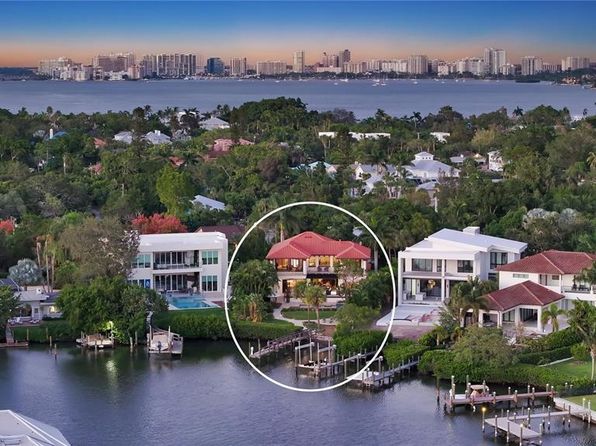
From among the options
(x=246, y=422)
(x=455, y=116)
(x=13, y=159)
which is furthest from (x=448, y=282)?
(x=455, y=116)

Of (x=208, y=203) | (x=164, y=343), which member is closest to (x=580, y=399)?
(x=164, y=343)

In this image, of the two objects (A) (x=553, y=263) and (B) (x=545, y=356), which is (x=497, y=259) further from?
(B) (x=545, y=356)

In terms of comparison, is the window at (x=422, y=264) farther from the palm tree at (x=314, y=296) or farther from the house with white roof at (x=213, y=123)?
the house with white roof at (x=213, y=123)

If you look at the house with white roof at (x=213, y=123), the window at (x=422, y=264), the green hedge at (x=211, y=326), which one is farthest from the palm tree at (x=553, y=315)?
the house with white roof at (x=213, y=123)

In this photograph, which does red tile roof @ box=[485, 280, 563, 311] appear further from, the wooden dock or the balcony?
the balcony

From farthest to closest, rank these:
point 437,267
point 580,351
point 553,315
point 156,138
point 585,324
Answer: point 156,138, point 437,267, point 553,315, point 580,351, point 585,324

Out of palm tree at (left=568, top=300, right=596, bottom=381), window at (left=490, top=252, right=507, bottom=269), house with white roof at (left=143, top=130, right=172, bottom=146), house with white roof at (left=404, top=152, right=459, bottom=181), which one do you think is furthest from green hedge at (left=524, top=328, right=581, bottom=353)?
house with white roof at (left=143, top=130, right=172, bottom=146)
